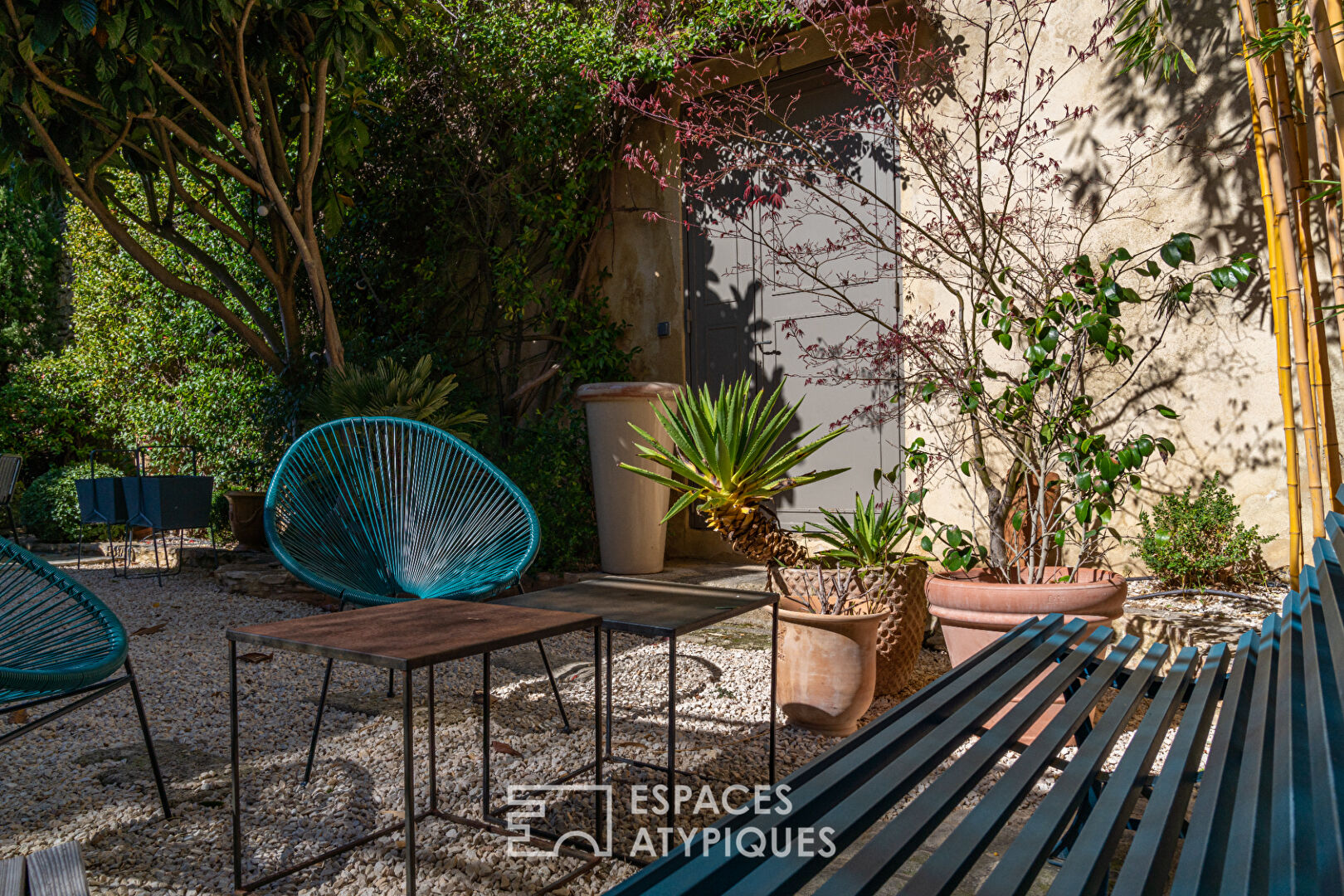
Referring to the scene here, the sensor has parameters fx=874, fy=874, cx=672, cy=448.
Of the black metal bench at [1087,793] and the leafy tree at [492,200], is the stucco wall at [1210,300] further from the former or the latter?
the leafy tree at [492,200]

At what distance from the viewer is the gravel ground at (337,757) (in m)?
1.76

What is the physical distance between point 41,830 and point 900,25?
15.3ft

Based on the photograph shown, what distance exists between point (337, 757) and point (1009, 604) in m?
1.91

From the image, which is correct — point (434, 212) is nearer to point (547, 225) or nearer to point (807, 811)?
point (547, 225)

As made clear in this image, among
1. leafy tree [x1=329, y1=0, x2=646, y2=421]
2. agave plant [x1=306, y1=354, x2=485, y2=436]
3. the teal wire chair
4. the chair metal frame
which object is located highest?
leafy tree [x1=329, y1=0, x2=646, y2=421]

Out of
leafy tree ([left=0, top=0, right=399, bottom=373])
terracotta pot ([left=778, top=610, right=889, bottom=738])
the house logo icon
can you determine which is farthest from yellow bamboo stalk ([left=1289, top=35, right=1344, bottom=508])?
leafy tree ([left=0, top=0, right=399, bottom=373])

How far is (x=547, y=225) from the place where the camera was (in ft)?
18.1

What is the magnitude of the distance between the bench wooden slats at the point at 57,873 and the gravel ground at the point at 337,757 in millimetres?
824

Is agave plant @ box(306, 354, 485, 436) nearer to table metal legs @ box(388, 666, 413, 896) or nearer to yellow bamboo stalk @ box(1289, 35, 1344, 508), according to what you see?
table metal legs @ box(388, 666, 413, 896)

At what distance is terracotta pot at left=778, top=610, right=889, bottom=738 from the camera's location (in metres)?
2.51

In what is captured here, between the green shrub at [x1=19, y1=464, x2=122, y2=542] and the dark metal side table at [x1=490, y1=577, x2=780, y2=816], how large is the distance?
7164mm

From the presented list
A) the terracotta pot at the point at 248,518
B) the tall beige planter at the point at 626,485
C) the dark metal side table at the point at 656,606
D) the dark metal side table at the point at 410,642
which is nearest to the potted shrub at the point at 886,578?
the dark metal side table at the point at 656,606

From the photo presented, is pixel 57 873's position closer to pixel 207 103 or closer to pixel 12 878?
pixel 12 878

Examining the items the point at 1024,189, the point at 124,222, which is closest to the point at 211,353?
the point at 124,222
